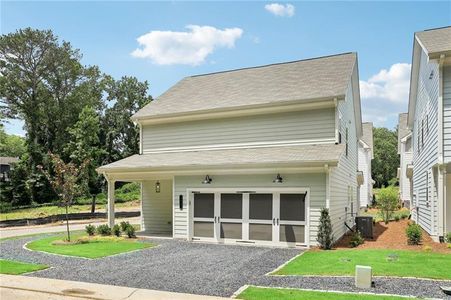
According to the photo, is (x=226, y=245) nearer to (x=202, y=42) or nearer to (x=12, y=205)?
(x=202, y=42)

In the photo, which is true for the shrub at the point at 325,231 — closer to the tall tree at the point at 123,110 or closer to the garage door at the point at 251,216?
the garage door at the point at 251,216

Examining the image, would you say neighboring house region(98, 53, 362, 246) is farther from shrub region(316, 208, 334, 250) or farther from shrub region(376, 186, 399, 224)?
shrub region(376, 186, 399, 224)

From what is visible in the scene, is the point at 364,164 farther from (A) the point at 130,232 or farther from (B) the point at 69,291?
(B) the point at 69,291

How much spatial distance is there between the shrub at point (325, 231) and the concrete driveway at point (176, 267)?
3.06ft

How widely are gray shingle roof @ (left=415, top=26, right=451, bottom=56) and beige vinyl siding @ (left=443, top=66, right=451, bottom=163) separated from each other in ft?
2.31

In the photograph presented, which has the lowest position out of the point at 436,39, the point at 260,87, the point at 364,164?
the point at 364,164

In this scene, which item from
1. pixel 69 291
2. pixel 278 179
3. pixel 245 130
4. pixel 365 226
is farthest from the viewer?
pixel 245 130

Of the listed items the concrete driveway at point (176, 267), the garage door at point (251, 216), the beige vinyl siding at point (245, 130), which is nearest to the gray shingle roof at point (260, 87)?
the beige vinyl siding at point (245, 130)

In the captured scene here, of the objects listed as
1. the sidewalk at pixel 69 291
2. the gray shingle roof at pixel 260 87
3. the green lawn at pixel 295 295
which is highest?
the gray shingle roof at pixel 260 87

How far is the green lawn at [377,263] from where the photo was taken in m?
8.84

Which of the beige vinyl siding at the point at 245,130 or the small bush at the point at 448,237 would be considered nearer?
the small bush at the point at 448,237

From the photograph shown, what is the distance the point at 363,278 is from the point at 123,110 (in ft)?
166

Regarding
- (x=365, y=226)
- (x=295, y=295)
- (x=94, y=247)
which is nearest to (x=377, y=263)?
(x=295, y=295)

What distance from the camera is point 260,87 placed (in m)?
18.5
